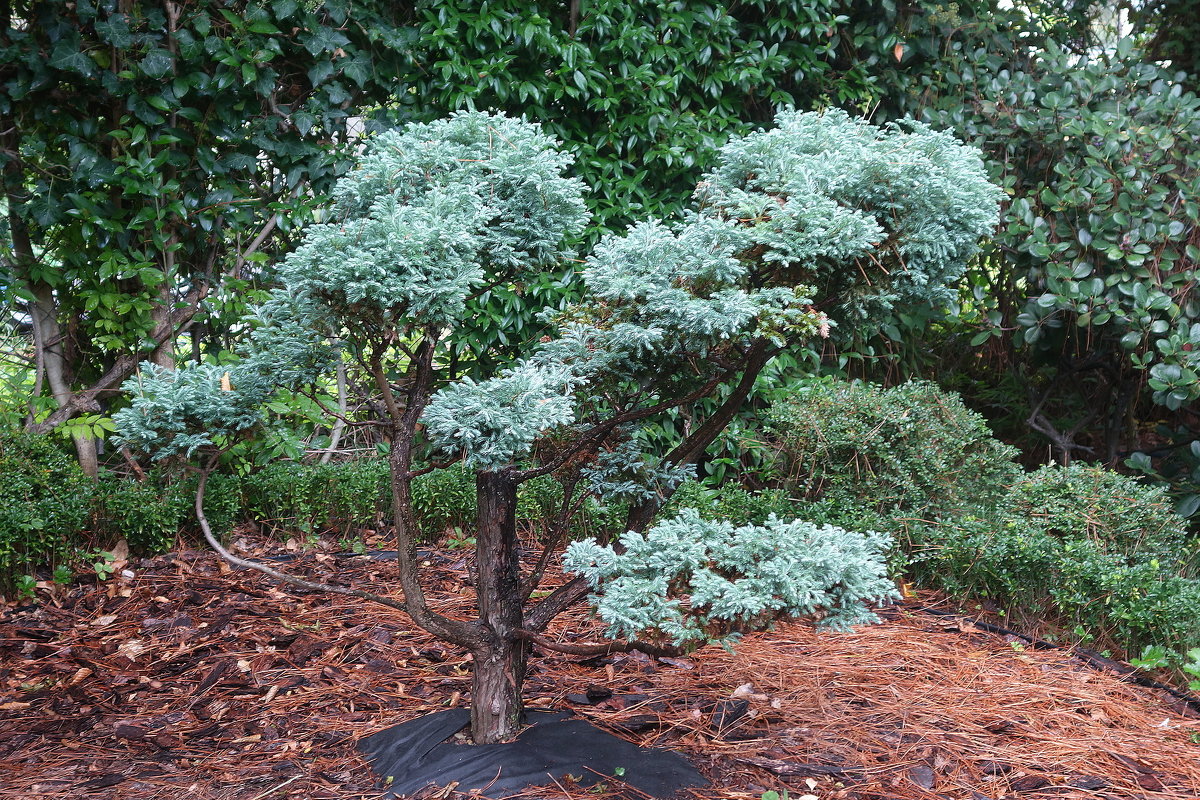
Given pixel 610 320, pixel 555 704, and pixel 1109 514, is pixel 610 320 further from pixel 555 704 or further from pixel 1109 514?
pixel 1109 514

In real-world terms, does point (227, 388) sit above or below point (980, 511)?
above

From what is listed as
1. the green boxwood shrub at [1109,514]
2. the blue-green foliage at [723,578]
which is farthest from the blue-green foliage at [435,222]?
the green boxwood shrub at [1109,514]

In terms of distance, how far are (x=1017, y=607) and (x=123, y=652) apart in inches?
132

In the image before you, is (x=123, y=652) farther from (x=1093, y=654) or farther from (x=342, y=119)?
(x=1093, y=654)

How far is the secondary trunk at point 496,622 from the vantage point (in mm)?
2441

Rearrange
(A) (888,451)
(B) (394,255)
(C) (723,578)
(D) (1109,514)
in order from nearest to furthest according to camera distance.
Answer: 1. (B) (394,255)
2. (C) (723,578)
3. (D) (1109,514)
4. (A) (888,451)

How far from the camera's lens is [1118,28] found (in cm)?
569

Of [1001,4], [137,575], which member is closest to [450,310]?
[137,575]

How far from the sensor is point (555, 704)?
8.95ft

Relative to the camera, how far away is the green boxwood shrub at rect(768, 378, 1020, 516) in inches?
156

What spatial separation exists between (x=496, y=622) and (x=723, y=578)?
0.68 m

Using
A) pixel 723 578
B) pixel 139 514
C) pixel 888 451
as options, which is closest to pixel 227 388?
pixel 723 578

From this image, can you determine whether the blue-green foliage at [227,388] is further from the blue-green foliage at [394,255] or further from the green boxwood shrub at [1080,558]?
the green boxwood shrub at [1080,558]

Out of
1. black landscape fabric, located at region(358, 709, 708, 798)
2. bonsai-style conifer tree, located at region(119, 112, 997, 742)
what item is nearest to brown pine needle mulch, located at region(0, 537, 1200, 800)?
black landscape fabric, located at region(358, 709, 708, 798)
